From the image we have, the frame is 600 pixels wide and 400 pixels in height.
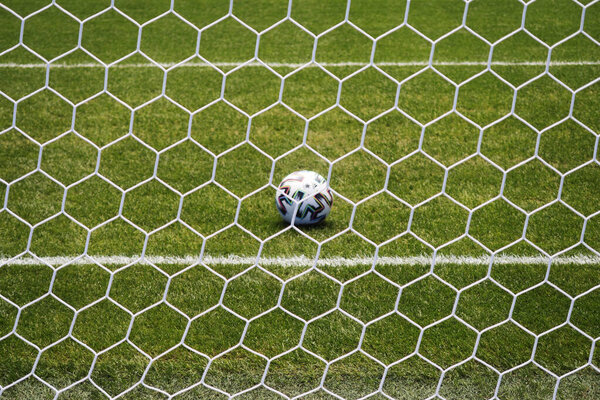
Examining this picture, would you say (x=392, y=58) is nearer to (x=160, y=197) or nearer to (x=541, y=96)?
(x=541, y=96)

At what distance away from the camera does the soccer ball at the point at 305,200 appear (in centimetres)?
329

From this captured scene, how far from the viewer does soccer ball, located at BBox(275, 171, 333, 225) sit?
3287 millimetres

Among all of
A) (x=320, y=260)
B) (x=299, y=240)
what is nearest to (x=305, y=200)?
(x=299, y=240)

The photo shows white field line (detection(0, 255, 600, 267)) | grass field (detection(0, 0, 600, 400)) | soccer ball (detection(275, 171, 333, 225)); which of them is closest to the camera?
grass field (detection(0, 0, 600, 400))

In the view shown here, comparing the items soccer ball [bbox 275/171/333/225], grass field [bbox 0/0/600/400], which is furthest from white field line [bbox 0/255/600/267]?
soccer ball [bbox 275/171/333/225]

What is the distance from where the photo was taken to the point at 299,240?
3215 millimetres

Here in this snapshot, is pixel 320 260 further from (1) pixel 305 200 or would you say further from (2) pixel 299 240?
(1) pixel 305 200

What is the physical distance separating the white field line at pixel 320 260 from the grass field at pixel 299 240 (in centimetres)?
1

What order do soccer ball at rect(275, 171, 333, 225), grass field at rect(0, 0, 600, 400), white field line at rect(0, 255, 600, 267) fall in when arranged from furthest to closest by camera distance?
1. soccer ball at rect(275, 171, 333, 225)
2. white field line at rect(0, 255, 600, 267)
3. grass field at rect(0, 0, 600, 400)

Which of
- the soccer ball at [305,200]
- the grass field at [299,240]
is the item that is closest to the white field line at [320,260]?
the grass field at [299,240]

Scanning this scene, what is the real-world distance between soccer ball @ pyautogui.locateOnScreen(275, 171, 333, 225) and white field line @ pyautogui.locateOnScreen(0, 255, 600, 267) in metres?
0.32

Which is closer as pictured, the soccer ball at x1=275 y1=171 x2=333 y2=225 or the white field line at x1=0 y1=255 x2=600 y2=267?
the white field line at x1=0 y1=255 x2=600 y2=267

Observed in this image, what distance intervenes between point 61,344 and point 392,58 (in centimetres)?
459

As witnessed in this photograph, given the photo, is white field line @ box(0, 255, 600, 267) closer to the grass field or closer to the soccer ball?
the grass field
